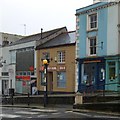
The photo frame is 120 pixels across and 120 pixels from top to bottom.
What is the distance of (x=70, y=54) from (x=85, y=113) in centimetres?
1601

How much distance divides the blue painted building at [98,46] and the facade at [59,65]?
181 centimetres

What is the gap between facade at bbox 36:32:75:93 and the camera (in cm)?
3378

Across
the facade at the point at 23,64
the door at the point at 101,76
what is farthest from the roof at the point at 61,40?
the door at the point at 101,76

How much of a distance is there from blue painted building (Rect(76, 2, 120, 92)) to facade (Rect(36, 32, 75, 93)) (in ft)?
5.93

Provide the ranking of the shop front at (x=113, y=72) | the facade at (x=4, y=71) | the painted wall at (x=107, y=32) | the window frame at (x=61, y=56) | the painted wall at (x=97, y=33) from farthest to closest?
the facade at (x=4, y=71), the window frame at (x=61, y=56), the painted wall at (x=97, y=33), the painted wall at (x=107, y=32), the shop front at (x=113, y=72)

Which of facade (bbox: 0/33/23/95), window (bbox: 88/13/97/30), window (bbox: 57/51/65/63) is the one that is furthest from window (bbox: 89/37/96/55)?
facade (bbox: 0/33/23/95)

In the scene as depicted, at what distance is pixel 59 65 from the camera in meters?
35.3

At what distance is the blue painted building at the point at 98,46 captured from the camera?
28422 mm

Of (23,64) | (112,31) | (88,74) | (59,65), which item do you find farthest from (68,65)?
(23,64)

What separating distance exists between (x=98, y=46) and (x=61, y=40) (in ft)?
29.3

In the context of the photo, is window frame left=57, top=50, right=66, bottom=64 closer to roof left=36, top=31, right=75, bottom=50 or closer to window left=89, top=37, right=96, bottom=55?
roof left=36, top=31, right=75, bottom=50

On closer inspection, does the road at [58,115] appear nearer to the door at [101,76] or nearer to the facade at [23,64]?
the door at [101,76]

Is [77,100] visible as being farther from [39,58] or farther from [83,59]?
[39,58]

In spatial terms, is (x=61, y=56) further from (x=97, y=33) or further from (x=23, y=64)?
(x=23, y=64)
